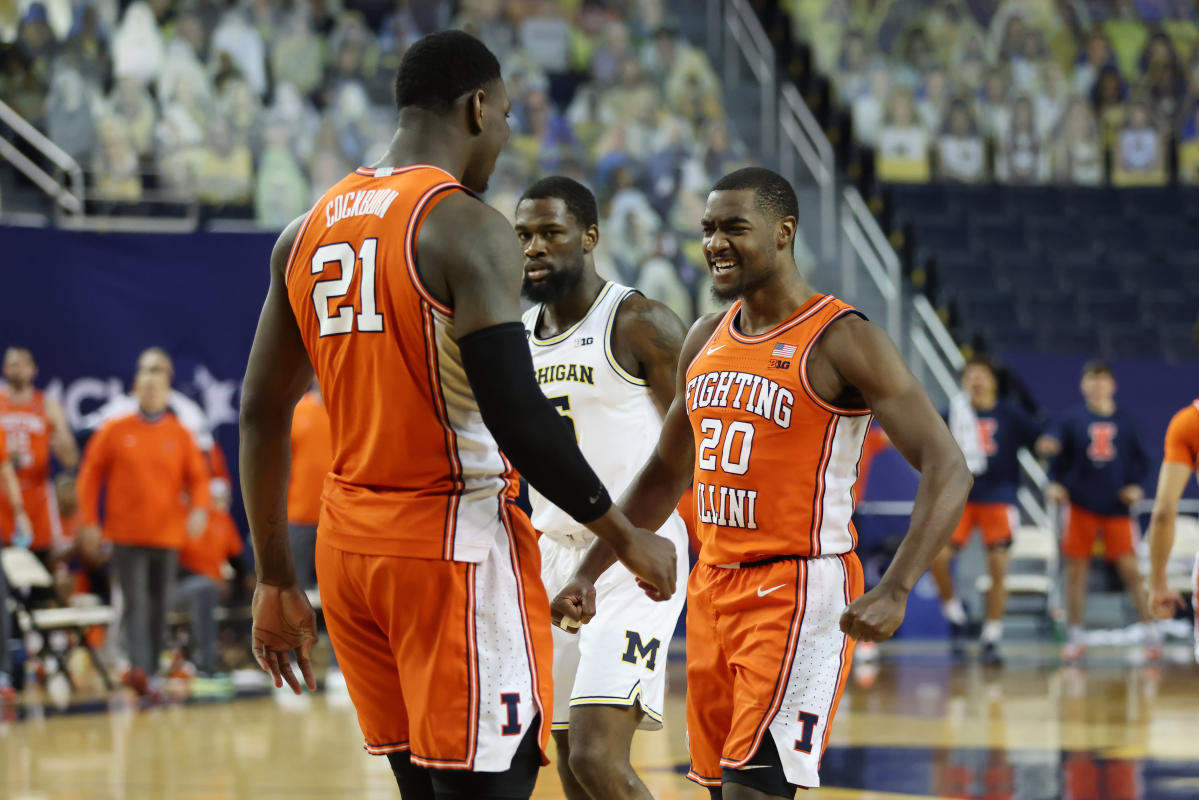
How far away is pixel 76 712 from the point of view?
978cm

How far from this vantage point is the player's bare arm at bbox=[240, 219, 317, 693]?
3.46m

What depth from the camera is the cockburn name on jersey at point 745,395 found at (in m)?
4.20

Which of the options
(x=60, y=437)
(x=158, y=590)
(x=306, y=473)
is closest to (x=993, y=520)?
(x=306, y=473)

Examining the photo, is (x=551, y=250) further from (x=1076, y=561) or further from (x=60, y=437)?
(x=1076, y=561)

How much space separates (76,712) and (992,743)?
17.9ft

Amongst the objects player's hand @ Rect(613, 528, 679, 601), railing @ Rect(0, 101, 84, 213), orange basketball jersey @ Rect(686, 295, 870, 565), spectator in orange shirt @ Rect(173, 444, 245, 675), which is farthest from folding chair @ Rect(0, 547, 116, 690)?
player's hand @ Rect(613, 528, 679, 601)

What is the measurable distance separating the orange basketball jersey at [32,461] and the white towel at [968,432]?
21.9ft

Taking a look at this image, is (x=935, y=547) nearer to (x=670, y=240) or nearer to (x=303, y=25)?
(x=670, y=240)

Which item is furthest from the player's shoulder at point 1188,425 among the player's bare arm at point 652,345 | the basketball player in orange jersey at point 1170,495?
the player's bare arm at point 652,345

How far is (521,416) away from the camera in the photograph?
307 cm

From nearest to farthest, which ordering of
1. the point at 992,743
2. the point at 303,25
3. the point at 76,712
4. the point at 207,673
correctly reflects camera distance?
the point at 992,743, the point at 76,712, the point at 207,673, the point at 303,25

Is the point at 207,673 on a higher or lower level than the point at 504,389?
lower

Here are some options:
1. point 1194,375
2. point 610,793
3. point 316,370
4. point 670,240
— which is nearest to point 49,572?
point 670,240

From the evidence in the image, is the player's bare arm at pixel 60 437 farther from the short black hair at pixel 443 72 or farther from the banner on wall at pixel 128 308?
the short black hair at pixel 443 72
